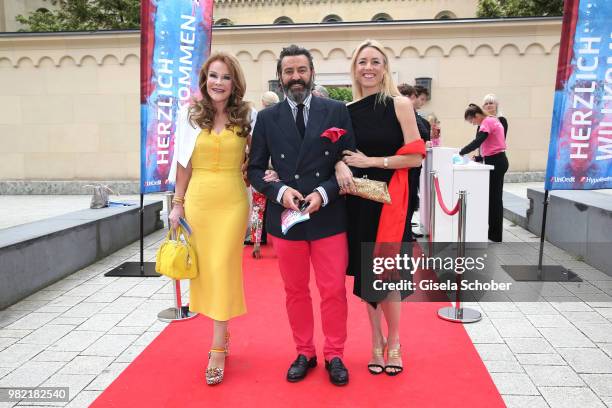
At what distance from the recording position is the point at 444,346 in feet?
12.7

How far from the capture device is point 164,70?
5867mm

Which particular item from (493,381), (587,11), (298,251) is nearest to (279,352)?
(298,251)

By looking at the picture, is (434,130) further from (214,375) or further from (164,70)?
(214,375)

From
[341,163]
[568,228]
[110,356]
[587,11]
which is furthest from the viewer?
[568,228]

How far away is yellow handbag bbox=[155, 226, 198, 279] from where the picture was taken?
333 cm

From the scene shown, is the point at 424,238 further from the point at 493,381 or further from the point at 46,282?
the point at 46,282

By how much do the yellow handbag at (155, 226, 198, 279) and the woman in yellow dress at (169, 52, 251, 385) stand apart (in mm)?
52

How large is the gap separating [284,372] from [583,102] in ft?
13.2

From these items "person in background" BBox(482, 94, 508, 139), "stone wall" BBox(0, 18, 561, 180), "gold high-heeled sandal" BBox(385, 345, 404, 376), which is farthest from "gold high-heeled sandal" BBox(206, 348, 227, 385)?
"stone wall" BBox(0, 18, 561, 180)

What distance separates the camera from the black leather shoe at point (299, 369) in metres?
3.29

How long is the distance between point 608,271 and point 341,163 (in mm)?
4095

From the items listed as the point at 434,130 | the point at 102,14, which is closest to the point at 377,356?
the point at 434,130

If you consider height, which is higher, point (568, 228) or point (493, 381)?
point (568, 228)

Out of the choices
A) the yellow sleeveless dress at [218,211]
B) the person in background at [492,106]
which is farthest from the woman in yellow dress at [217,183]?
the person in background at [492,106]
